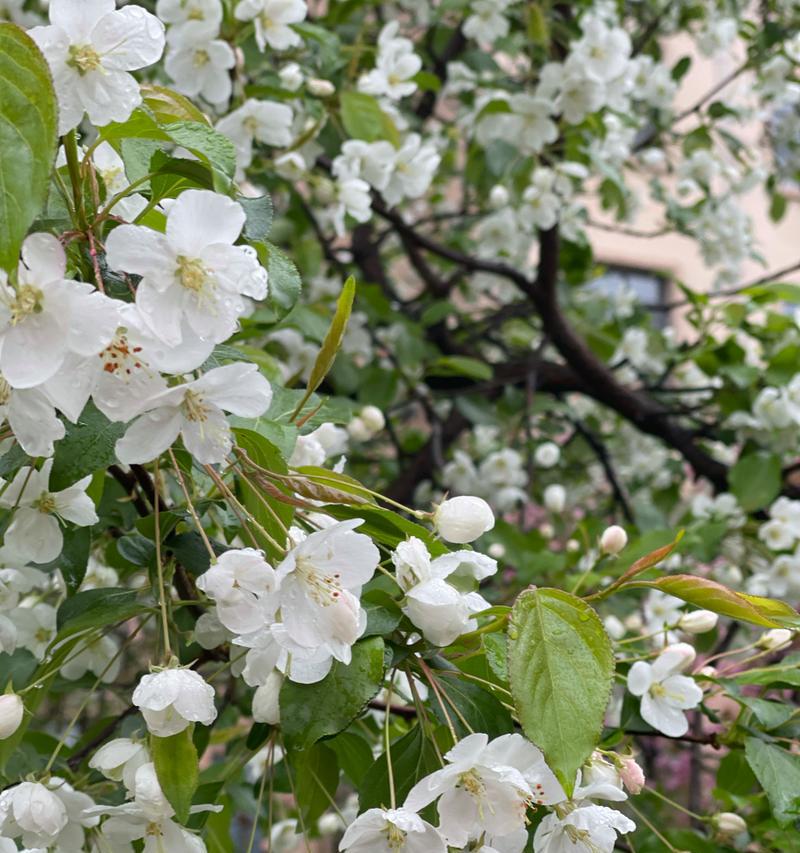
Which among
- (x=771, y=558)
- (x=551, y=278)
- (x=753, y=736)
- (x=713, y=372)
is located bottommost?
(x=771, y=558)

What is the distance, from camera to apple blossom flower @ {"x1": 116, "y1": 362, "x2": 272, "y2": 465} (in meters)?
0.69

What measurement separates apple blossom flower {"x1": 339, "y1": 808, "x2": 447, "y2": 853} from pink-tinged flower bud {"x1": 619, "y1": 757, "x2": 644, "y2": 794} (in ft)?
0.48

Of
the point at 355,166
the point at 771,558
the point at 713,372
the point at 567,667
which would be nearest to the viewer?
the point at 567,667

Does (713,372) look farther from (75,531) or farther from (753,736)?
(75,531)

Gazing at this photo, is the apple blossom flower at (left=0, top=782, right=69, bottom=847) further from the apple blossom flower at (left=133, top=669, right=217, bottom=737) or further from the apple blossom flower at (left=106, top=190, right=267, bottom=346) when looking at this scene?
the apple blossom flower at (left=106, top=190, right=267, bottom=346)

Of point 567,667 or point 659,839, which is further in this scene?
point 659,839

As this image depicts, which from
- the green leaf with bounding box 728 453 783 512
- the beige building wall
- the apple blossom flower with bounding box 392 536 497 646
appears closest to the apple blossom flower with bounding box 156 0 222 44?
the apple blossom flower with bounding box 392 536 497 646

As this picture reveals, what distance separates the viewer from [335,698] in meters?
0.74

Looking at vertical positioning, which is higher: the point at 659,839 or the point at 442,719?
the point at 442,719

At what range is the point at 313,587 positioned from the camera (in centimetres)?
70

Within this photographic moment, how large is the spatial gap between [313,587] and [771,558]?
1652 millimetres

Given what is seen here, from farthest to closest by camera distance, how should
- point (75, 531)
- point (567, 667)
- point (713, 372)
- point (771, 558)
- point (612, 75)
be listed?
point (713, 372) < point (771, 558) < point (612, 75) < point (75, 531) < point (567, 667)

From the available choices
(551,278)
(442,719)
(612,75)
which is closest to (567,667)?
(442,719)

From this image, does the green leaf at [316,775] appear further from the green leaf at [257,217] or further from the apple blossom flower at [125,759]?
the green leaf at [257,217]
